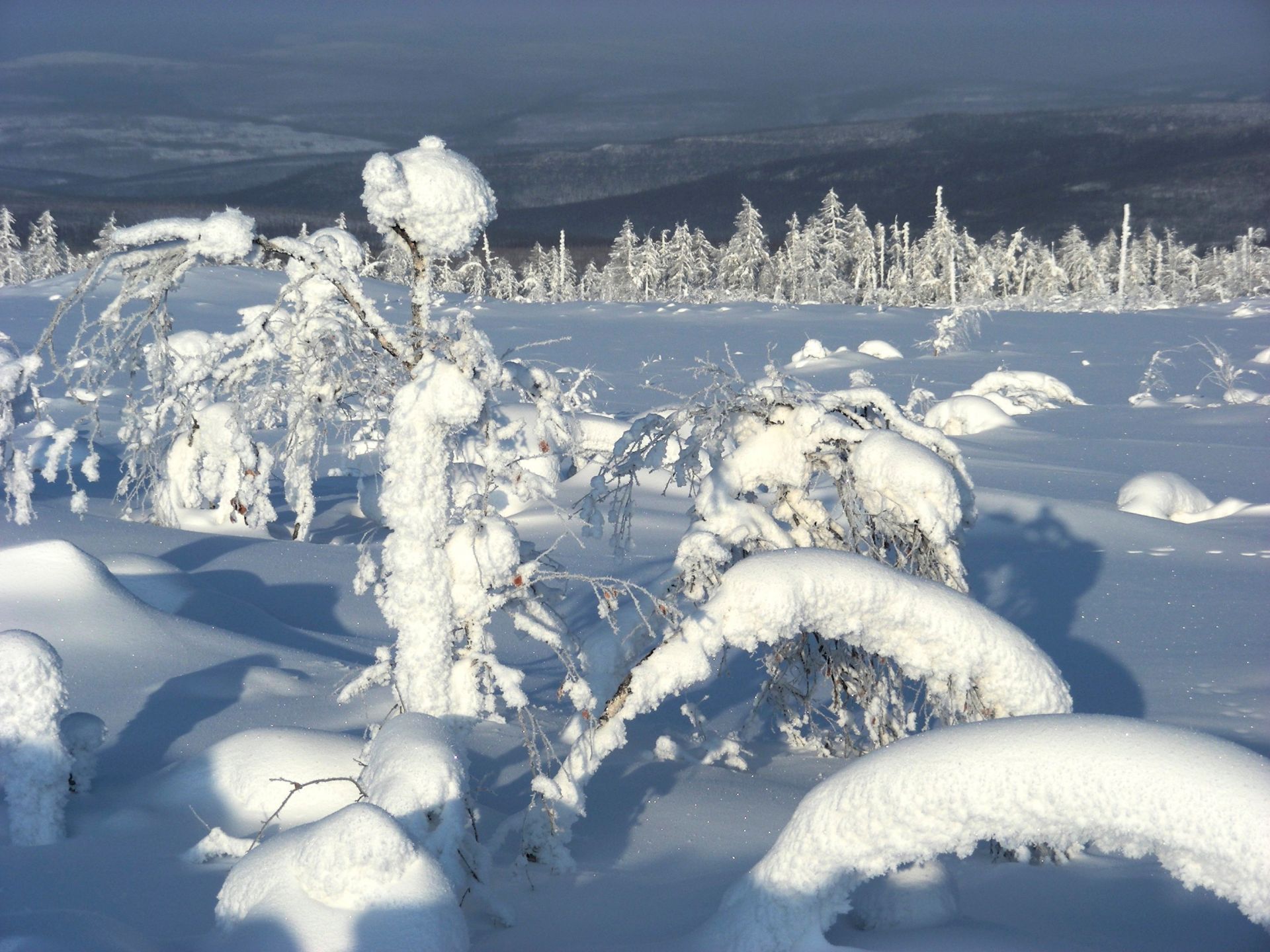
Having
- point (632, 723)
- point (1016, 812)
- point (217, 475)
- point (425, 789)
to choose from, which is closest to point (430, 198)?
point (425, 789)

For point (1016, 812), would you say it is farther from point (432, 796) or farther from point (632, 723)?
point (632, 723)

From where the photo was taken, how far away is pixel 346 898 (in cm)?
292

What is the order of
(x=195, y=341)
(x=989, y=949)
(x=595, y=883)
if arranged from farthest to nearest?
(x=195, y=341) < (x=595, y=883) < (x=989, y=949)

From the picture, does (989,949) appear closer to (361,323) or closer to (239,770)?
(239,770)

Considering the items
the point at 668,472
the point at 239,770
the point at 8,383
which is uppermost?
the point at 8,383

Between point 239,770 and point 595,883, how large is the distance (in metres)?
1.72

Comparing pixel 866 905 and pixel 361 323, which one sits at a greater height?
pixel 361 323

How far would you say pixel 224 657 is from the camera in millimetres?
6375

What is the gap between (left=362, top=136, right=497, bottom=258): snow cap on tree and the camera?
4066 mm

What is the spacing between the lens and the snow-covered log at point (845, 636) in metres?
3.94

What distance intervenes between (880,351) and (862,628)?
2432 cm

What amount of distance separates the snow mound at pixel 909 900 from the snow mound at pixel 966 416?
13.5 metres

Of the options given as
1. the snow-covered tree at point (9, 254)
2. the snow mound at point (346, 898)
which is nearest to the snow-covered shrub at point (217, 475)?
the snow mound at point (346, 898)

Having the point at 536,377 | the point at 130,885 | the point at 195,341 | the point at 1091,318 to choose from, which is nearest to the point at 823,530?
the point at 536,377
